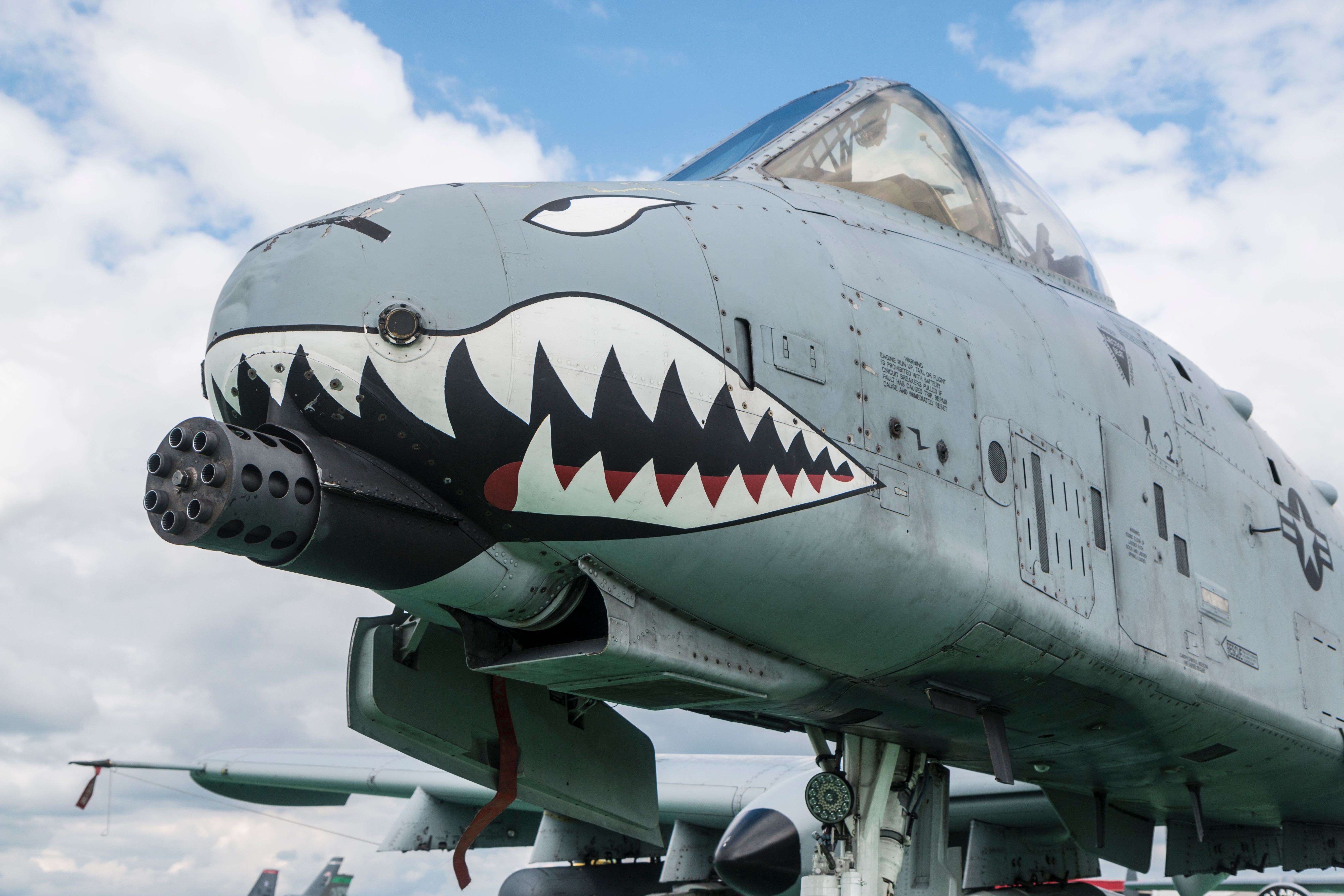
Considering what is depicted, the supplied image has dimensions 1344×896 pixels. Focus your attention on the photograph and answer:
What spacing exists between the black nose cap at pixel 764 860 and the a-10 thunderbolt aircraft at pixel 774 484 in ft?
5.28

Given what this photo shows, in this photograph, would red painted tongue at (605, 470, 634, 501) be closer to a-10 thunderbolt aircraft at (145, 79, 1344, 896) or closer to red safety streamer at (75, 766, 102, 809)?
a-10 thunderbolt aircraft at (145, 79, 1344, 896)

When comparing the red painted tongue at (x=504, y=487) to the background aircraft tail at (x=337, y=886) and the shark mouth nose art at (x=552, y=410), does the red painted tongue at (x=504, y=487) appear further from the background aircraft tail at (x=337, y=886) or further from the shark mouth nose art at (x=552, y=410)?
the background aircraft tail at (x=337, y=886)

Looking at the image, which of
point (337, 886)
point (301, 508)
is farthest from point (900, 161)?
point (337, 886)

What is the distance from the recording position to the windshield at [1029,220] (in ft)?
19.5

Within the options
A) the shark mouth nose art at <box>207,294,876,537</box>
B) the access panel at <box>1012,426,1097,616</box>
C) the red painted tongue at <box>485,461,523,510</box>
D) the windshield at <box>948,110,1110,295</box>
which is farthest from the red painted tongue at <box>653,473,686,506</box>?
the windshield at <box>948,110,1110,295</box>

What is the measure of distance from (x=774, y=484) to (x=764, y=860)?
13.8 feet

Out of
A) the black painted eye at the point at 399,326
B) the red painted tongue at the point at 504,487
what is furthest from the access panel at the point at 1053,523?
the black painted eye at the point at 399,326

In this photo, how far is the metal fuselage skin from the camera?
3.38m

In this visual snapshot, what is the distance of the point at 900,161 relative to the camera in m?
5.50

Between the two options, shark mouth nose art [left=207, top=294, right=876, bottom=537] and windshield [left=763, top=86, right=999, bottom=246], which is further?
windshield [left=763, top=86, right=999, bottom=246]

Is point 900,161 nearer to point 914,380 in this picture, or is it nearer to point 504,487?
point 914,380

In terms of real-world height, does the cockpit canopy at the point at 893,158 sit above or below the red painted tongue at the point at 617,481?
above

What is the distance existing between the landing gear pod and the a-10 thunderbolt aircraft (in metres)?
0.01

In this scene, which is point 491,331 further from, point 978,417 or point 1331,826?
point 1331,826
